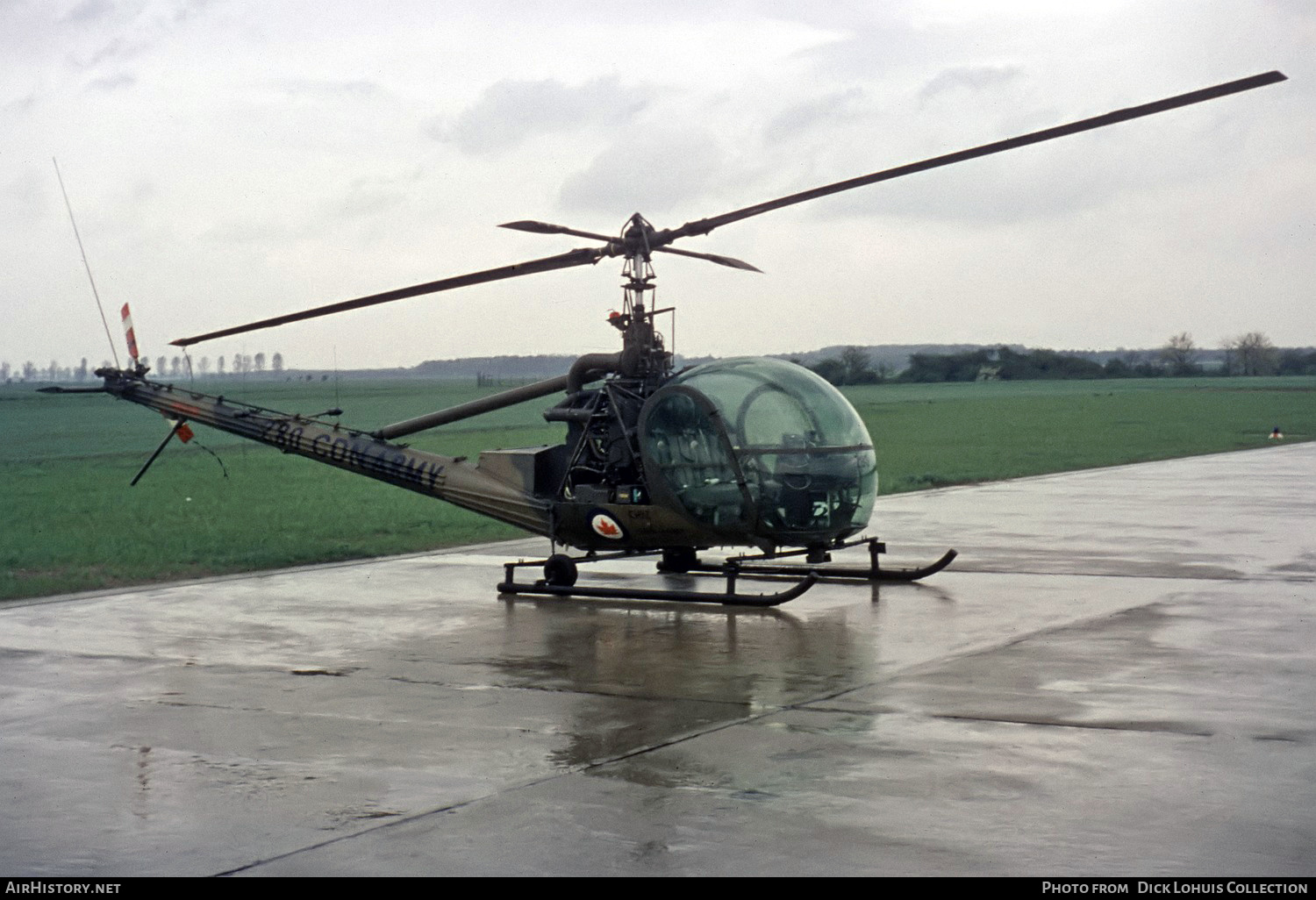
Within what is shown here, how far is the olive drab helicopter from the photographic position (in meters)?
13.0

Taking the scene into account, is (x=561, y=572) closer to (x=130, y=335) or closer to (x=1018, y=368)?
(x=130, y=335)

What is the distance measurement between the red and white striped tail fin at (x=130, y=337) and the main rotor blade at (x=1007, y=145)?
26.8 ft

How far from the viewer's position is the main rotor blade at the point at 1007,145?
9.19 metres

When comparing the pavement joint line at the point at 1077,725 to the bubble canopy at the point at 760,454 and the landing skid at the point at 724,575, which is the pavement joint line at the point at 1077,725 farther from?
the bubble canopy at the point at 760,454

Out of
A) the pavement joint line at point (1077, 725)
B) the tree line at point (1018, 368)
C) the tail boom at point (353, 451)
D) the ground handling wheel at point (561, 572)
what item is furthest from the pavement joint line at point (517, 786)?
the tree line at point (1018, 368)

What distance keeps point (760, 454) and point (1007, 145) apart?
12.0 feet

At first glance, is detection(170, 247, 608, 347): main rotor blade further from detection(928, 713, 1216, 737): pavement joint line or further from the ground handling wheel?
detection(928, 713, 1216, 737): pavement joint line

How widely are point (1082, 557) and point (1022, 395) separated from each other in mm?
83650

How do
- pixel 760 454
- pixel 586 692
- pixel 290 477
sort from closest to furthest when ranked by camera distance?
1. pixel 586 692
2. pixel 760 454
3. pixel 290 477

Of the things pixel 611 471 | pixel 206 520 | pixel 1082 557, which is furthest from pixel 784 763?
pixel 206 520

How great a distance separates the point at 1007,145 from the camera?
10320 millimetres

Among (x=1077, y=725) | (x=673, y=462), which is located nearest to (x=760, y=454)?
(x=673, y=462)

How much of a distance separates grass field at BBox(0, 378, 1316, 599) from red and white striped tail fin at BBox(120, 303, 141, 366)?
222cm

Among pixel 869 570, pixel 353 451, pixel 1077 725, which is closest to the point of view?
pixel 1077 725
